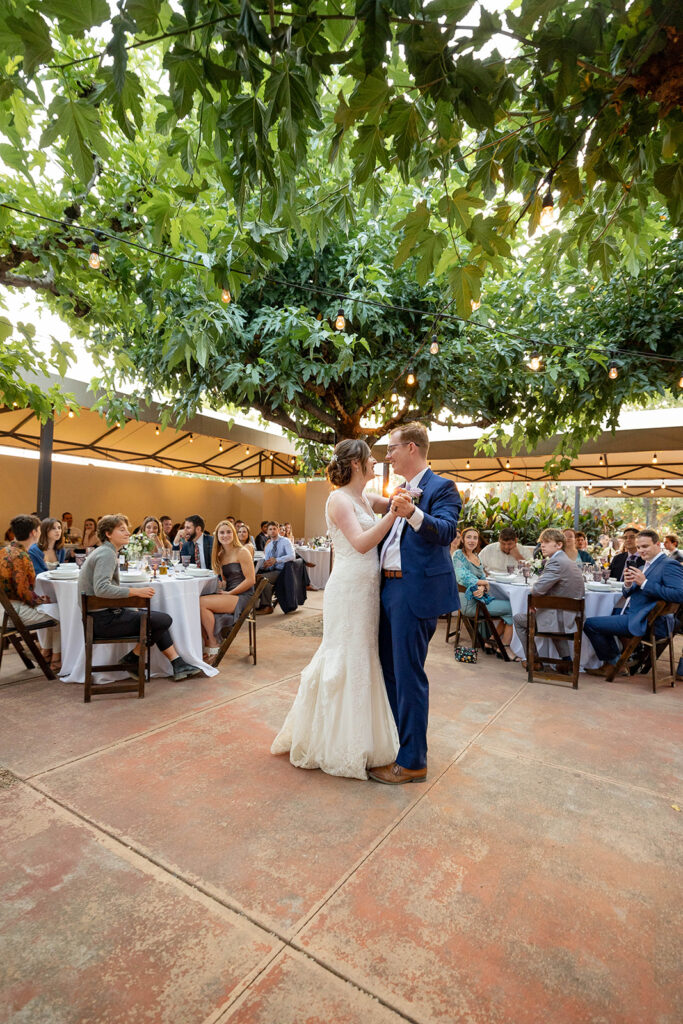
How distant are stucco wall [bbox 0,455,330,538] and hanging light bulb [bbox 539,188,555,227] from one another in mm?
11972

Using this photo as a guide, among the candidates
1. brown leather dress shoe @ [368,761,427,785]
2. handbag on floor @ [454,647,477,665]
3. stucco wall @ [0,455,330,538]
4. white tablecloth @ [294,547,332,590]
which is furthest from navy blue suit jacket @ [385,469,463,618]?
stucco wall @ [0,455,330,538]

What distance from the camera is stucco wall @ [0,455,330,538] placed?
11.3 meters

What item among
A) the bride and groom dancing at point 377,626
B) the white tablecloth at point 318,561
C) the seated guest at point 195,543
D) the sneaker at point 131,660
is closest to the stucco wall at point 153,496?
the white tablecloth at point 318,561

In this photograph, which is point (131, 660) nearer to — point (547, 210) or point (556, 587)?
point (556, 587)

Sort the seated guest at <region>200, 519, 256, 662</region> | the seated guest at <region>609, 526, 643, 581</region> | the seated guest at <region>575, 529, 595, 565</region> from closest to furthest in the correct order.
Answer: the seated guest at <region>200, 519, 256, 662</region> < the seated guest at <region>575, 529, 595, 565</region> < the seated guest at <region>609, 526, 643, 581</region>

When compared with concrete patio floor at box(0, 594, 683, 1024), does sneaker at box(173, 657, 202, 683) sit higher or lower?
higher

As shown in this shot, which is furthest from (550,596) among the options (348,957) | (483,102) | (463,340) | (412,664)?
(483,102)

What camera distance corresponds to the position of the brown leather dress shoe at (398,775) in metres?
2.72

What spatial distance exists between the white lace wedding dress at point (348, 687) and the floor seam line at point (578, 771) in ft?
2.55

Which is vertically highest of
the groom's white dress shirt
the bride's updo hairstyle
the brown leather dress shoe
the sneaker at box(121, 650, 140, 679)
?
the bride's updo hairstyle

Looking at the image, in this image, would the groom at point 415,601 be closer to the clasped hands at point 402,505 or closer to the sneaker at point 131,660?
the clasped hands at point 402,505

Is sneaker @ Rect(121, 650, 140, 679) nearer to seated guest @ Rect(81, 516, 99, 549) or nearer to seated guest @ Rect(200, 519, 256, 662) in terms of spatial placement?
seated guest @ Rect(200, 519, 256, 662)

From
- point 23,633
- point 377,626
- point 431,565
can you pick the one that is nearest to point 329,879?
point 377,626

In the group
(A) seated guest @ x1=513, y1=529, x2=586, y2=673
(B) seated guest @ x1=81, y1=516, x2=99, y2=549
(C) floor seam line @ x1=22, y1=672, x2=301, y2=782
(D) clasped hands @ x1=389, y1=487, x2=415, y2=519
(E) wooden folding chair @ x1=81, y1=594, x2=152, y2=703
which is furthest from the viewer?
(B) seated guest @ x1=81, y1=516, x2=99, y2=549
